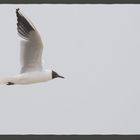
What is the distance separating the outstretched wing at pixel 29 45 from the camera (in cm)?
1967

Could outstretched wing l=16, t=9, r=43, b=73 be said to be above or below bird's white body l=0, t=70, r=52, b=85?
above

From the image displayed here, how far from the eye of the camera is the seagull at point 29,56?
19688mm

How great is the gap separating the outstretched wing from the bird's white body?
0.05 metres

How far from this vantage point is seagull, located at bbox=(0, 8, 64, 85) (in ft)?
64.6

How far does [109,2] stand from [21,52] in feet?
2.40

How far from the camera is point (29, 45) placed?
19766 mm

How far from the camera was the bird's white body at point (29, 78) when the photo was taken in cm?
1973

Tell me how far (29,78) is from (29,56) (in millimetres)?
159

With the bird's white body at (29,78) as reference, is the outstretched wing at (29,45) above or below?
above

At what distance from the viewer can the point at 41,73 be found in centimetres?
1991

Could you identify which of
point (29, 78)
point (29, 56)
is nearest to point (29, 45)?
point (29, 56)

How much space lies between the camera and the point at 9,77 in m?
19.7

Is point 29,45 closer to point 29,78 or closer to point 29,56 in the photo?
point 29,56

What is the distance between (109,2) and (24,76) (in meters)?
0.82
